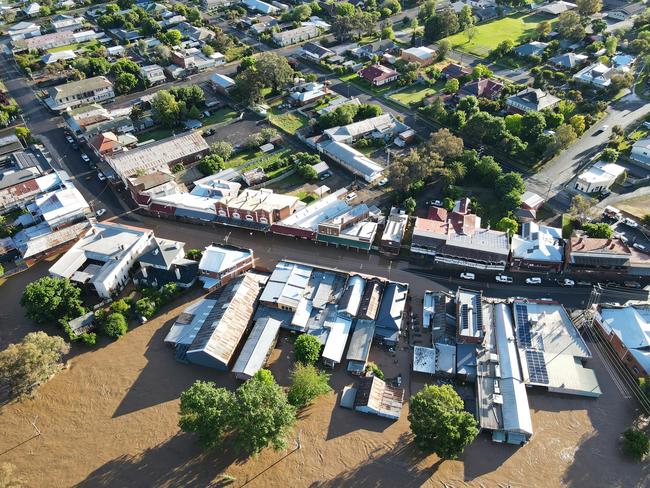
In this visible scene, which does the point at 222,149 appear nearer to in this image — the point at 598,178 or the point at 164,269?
the point at 164,269

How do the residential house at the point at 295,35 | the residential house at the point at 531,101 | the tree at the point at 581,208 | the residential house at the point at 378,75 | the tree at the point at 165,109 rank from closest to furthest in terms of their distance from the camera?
the tree at the point at 581,208 → the tree at the point at 165,109 → the residential house at the point at 531,101 → the residential house at the point at 378,75 → the residential house at the point at 295,35

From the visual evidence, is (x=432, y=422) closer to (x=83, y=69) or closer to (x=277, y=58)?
(x=277, y=58)

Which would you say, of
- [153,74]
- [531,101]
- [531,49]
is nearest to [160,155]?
[153,74]

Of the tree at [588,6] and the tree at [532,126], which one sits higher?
the tree at [588,6]

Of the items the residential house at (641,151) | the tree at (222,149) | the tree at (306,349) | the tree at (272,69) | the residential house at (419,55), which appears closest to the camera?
the tree at (306,349)

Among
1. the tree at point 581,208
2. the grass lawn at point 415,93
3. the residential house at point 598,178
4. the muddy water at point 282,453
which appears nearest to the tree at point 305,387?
the muddy water at point 282,453

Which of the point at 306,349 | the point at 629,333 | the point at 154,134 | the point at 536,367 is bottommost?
the point at 536,367

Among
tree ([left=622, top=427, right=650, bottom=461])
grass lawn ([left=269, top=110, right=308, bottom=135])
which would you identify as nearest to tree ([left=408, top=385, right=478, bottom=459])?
tree ([left=622, top=427, right=650, bottom=461])

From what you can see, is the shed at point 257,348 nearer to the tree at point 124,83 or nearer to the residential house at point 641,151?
the residential house at point 641,151
